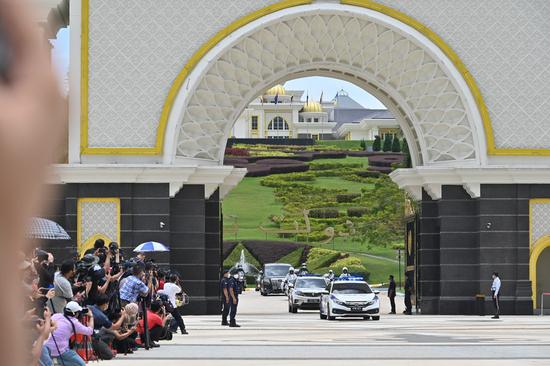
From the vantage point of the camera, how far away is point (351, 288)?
35906mm

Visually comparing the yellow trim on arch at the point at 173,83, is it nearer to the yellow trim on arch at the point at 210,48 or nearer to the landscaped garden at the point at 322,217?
the yellow trim on arch at the point at 210,48

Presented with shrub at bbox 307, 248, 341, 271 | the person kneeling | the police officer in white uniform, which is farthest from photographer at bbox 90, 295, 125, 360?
shrub at bbox 307, 248, 341, 271

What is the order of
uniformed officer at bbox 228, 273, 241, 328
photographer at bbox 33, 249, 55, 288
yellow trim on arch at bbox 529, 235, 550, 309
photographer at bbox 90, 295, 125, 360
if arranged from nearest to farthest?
photographer at bbox 33, 249, 55, 288 → photographer at bbox 90, 295, 125, 360 → uniformed officer at bbox 228, 273, 241, 328 → yellow trim on arch at bbox 529, 235, 550, 309

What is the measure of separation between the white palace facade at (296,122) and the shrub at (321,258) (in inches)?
2298

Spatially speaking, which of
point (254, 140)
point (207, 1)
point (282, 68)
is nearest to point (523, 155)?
point (282, 68)

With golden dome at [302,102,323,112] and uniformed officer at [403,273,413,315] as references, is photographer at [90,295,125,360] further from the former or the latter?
golden dome at [302,102,323,112]

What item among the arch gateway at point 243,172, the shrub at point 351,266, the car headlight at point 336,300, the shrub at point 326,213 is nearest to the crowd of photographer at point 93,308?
the car headlight at point 336,300

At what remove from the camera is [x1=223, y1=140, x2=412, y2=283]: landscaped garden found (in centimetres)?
9650

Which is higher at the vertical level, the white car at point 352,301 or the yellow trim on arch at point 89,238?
the yellow trim on arch at point 89,238

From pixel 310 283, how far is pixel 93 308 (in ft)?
92.5

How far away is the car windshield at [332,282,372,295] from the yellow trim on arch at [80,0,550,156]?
626cm

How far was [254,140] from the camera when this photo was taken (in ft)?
475

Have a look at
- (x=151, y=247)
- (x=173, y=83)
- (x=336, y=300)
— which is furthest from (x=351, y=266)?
(x=151, y=247)

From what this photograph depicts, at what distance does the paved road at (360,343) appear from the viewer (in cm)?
1866
